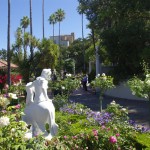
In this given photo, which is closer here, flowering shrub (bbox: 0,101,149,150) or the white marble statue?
flowering shrub (bbox: 0,101,149,150)

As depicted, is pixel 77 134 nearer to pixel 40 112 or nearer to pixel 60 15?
pixel 40 112

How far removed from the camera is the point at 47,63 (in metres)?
28.9

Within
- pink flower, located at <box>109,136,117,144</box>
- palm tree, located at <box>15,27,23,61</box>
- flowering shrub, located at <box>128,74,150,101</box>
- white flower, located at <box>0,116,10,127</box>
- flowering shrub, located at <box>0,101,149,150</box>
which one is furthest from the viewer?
palm tree, located at <box>15,27,23,61</box>

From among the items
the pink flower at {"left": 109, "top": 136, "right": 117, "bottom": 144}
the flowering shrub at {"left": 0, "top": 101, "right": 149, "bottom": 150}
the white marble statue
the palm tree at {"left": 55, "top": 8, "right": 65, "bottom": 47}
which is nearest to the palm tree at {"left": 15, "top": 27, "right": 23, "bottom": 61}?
the flowering shrub at {"left": 0, "top": 101, "right": 149, "bottom": 150}

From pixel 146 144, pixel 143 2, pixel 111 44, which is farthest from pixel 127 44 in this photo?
pixel 146 144

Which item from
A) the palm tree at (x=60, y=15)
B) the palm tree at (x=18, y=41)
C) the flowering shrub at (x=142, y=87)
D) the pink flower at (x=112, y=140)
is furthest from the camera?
the palm tree at (x=60, y=15)

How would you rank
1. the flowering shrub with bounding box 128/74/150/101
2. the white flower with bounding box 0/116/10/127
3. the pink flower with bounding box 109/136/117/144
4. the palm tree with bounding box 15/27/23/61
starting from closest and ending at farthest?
the white flower with bounding box 0/116/10/127 < the pink flower with bounding box 109/136/117/144 < the flowering shrub with bounding box 128/74/150/101 < the palm tree with bounding box 15/27/23/61

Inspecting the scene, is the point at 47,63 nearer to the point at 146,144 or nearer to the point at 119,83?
the point at 119,83

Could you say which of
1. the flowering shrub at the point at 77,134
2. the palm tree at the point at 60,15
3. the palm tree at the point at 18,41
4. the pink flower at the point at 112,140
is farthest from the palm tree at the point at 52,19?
the pink flower at the point at 112,140

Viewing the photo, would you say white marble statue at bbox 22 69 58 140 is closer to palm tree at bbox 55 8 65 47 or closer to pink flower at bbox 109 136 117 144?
pink flower at bbox 109 136 117 144

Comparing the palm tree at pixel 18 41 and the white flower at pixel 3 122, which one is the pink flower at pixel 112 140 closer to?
the white flower at pixel 3 122

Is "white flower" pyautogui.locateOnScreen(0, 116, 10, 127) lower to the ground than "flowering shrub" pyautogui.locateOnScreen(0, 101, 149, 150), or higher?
higher

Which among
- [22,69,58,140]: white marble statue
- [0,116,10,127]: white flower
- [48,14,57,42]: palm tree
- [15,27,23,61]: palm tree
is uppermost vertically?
A: [48,14,57,42]: palm tree

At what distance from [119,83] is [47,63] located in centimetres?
920
